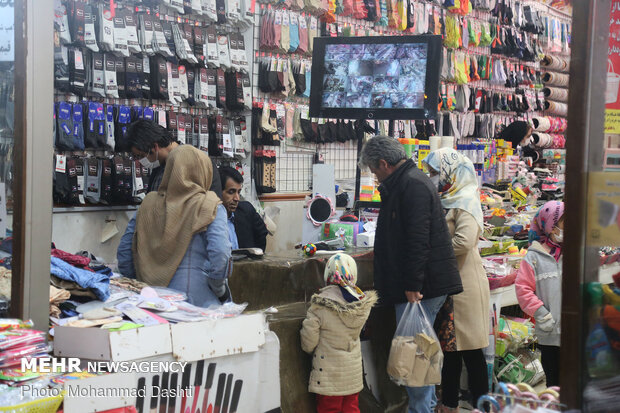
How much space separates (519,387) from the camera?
2010 mm

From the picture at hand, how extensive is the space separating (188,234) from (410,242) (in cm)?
128

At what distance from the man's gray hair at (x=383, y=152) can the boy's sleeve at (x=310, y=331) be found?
94 centimetres

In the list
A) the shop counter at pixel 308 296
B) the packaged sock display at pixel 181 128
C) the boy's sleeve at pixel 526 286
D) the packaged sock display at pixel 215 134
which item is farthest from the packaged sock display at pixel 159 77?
the boy's sleeve at pixel 526 286

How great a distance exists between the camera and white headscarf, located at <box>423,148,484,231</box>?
4.45m

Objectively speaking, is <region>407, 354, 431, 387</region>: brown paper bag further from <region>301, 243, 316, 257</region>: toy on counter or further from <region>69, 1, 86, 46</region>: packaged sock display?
<region>69, 1, 86, 46</region>: packaged sock display

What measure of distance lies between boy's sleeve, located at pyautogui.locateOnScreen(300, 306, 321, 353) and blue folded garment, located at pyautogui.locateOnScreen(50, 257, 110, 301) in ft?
3.97

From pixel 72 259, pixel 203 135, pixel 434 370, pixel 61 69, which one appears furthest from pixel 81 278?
pixel 203 135

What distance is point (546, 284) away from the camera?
416 centimetres

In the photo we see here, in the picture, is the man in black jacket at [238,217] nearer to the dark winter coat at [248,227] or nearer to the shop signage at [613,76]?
the dark winter coat at [248,227]

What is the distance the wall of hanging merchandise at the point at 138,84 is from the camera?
6.02 metres

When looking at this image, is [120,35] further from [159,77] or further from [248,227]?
[248,227]

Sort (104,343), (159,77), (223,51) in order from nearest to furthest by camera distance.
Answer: (104,343), (159,77), (223,51)

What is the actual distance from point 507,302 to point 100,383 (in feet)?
12.6

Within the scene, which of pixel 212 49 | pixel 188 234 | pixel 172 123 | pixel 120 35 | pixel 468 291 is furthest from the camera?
pixel 212 49
